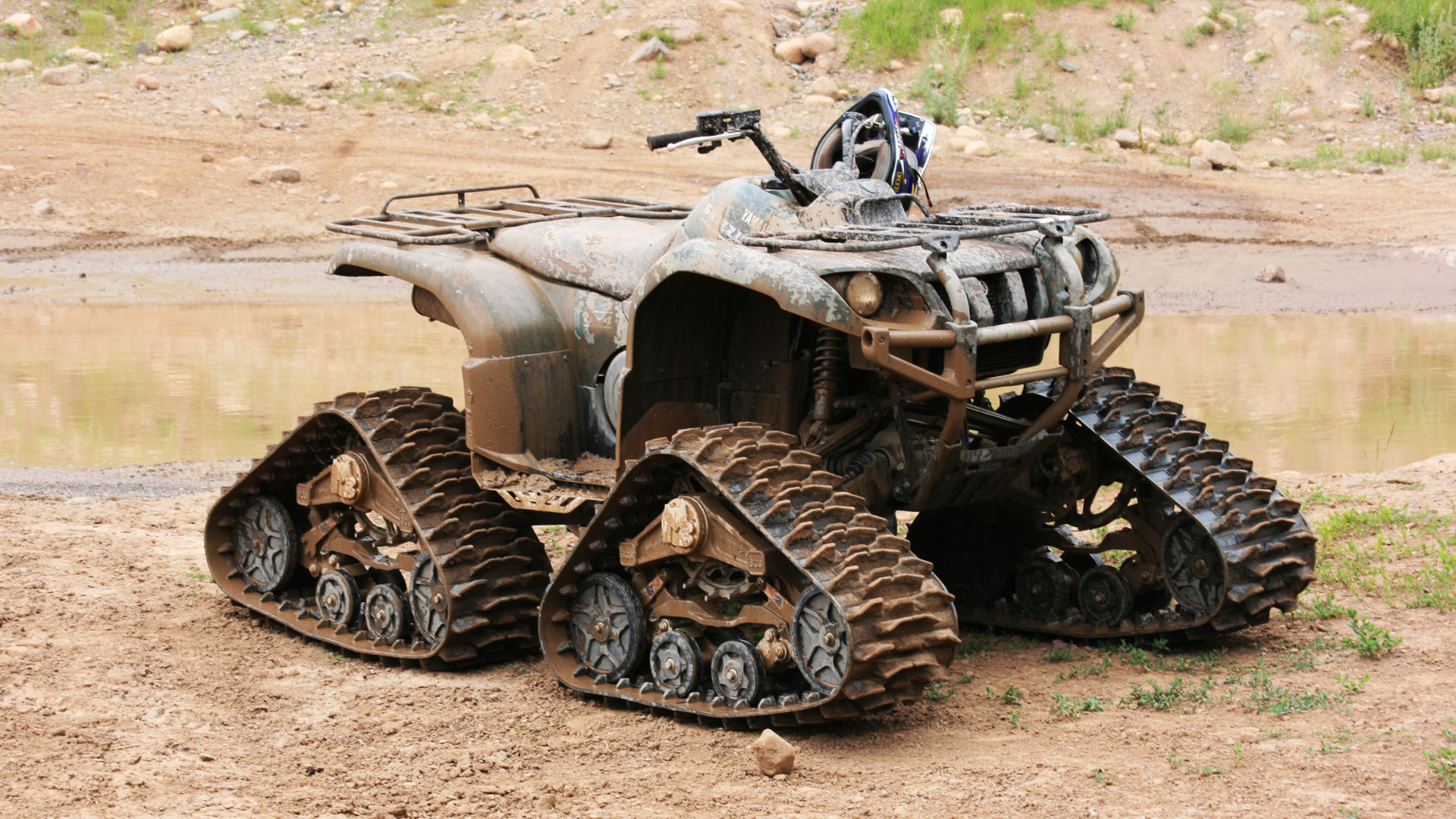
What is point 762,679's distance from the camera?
581cm

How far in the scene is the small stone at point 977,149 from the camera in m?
23.0

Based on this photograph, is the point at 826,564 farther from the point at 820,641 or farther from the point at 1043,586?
the point at 1043,586

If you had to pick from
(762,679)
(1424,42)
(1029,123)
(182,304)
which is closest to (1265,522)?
(762,679)

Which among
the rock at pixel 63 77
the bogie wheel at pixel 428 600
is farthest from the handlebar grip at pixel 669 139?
the rock at pixel 63 77

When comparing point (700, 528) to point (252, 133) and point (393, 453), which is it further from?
point (252, 133)

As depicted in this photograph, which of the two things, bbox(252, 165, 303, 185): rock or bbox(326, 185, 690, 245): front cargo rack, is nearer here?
bbox(326, 185, 690, 245): front cargo rack

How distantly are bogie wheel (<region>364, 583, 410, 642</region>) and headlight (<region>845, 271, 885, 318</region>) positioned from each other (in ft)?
8.44

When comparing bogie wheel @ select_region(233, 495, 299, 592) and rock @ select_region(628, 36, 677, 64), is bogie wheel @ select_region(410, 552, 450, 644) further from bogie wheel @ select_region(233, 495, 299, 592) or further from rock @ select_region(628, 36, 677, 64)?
rock @ select_region(628, 36, 677, 64)

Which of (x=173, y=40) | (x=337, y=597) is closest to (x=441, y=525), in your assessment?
(x=337, y=597)

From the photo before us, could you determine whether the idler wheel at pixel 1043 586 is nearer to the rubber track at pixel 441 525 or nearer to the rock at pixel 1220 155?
the rubber track at pixel 441 525

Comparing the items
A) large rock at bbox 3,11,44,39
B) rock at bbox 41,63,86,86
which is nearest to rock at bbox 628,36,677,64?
rock at bbox 41,63,86,86

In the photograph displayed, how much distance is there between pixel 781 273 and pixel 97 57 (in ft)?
77.3

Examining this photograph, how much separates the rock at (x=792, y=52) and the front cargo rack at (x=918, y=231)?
1948 centimetres

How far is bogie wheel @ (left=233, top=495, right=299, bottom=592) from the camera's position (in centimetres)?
775
